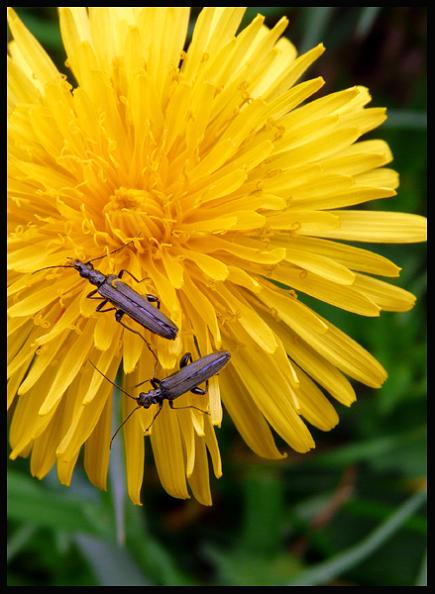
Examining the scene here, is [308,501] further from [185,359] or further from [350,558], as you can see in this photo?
[185,359]

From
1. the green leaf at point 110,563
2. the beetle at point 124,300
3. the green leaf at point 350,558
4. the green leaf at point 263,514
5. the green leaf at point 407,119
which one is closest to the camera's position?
the beetle at point 124,300

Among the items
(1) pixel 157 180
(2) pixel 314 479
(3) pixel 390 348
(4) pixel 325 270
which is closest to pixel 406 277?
(3) pixel 390 348

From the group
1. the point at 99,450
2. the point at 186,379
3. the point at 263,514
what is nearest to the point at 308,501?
the point at 263,514

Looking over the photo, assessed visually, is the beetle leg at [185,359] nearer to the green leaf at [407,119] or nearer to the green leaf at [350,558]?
the green leaf at [350,558]

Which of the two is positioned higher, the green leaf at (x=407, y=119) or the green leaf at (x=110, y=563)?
the green leaf at (x=407, y=119)

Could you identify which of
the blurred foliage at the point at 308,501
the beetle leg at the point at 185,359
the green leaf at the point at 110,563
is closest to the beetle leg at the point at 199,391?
the beetle leg at the point at 185,359

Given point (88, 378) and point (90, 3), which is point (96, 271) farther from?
point (90, 3)

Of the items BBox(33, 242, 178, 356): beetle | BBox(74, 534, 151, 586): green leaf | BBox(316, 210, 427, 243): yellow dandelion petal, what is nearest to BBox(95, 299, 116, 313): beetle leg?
BBox(33, 242, 178, 356): beetle
